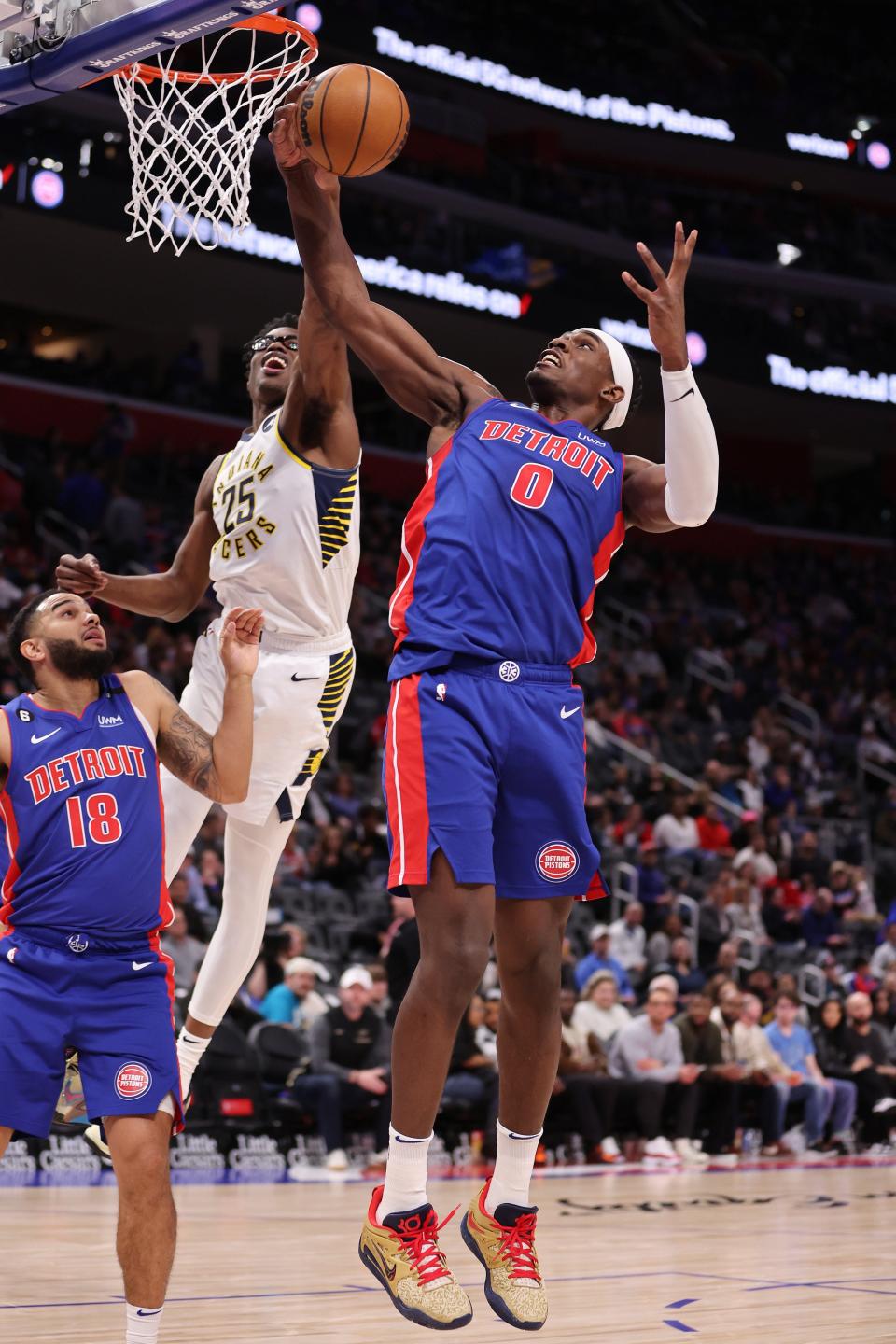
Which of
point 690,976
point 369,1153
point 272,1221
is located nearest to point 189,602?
point 272,1221

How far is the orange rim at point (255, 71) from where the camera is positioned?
20.1 ft

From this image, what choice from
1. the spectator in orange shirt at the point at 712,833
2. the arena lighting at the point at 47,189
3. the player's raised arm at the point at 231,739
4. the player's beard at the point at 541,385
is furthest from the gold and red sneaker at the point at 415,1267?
the arena lighting at the point at 47,189

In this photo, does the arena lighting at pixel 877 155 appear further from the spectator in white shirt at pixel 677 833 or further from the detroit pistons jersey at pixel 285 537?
the detroit pistons jersey at pixel 285 537

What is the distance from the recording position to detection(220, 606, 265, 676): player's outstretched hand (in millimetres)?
5129

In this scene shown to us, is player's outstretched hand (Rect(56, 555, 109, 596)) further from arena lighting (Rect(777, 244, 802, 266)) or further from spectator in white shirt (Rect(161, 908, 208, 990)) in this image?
arena lighting (Rect(777, 244, 802, 266))

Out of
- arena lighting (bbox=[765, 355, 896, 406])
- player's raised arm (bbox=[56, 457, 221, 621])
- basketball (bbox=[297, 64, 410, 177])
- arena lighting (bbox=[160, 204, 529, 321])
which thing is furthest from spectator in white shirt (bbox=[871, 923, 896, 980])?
arena lighting (bbox=[765, 355, 896, 406])

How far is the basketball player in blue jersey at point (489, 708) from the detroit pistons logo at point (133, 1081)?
2.57ft

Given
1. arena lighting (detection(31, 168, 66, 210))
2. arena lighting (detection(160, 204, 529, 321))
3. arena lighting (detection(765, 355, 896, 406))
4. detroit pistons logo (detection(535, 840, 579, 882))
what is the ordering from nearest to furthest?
detroit pistons logo (detection(535, 840, 579, 882))
arena lighting (detection(31, 168, 66, 210))
arena lighting (detection(160, 204, 529, 321))
arena lighting (detection(765, 355, 896, 406))

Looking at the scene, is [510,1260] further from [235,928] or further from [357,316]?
[357,316]

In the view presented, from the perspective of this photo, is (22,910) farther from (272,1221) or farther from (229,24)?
(272,1221)

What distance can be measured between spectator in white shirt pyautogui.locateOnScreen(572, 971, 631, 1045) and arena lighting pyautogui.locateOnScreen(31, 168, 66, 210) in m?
12.4

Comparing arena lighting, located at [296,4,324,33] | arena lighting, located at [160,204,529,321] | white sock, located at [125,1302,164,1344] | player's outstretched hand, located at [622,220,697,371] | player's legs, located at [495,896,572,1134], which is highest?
arena lighting, located at [296,4,324,33]

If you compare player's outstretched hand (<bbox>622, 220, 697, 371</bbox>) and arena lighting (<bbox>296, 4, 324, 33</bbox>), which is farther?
arena lighting (<bbox>296, 4, 324, 33</bbox>)

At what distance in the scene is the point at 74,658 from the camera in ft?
17.0
